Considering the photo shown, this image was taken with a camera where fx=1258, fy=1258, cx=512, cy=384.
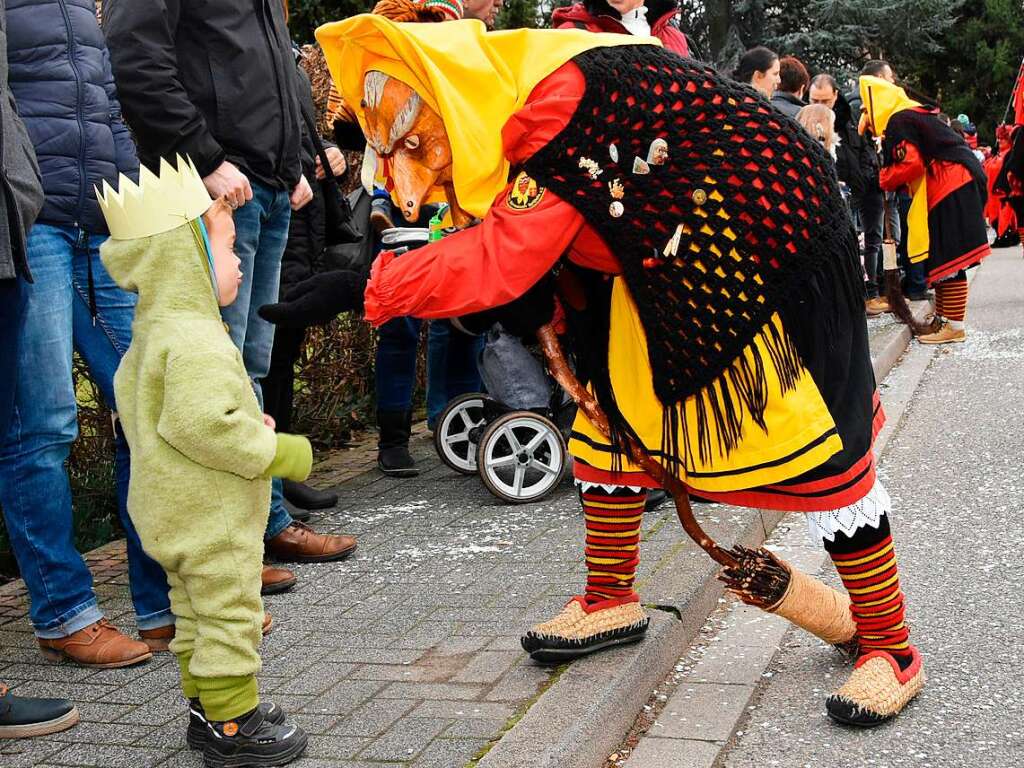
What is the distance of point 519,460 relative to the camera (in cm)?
547

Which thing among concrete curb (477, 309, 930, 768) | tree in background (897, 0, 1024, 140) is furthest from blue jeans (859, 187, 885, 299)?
tree in background (897, 0, 1024, 140)

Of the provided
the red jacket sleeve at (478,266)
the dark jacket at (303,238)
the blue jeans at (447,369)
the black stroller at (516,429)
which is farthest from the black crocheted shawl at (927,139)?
the red jacket sleeve at (478,266)

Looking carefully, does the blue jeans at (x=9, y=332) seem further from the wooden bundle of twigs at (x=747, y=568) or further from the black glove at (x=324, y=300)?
the wooden bundle of twigs at (x=747, y=568)

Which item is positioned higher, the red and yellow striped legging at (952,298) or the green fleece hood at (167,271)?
the green fleece hood at (167,271)

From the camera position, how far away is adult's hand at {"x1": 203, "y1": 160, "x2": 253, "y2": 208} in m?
3.92

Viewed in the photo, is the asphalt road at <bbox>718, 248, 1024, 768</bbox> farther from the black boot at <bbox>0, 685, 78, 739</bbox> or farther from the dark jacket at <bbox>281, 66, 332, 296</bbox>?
the dark jacket at <bbox>281, 66, 332, 296</bbox>

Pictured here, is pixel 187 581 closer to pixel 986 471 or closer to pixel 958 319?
pixel 986 471

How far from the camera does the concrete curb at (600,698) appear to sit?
2893mm

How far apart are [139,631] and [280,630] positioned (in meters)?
0.42

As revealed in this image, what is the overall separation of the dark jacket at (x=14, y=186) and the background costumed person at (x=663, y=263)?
0.76 m

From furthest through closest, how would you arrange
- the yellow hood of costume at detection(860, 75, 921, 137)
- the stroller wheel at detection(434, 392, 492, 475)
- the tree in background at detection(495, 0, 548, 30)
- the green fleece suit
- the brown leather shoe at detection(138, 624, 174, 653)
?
the tree in background at detection(495, 0, 548, 30)
the yellow hood of costume at detection(860, 75, 921, 137)
the stroller wheel at detection(434, 392, 492, 475)
the brown leather shoe at detection(138, 624, 174, 653)
the green fleece suit

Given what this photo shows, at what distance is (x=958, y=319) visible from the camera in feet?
32.5

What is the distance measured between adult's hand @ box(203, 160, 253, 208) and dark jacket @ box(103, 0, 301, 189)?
1.2 inches

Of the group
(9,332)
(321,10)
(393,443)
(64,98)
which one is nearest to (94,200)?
(64,98)
